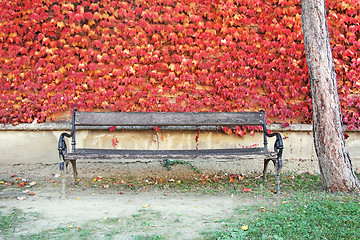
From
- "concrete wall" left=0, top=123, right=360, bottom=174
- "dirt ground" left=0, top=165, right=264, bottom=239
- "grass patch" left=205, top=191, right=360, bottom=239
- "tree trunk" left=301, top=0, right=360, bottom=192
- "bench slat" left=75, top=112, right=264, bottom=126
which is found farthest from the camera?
"concrete wall" left=0, top=123, right=360, bottom=174

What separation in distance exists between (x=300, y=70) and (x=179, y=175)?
7.95ft

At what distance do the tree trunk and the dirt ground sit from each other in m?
0.90

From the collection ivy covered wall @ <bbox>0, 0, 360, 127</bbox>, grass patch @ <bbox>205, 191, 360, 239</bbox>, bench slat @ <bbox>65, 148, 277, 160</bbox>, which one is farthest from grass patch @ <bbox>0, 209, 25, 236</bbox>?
ivy covered wall @ <bbox>0, 0, 360, 127</bbox>

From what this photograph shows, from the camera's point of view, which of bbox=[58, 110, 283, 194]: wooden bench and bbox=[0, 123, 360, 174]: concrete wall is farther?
bbox=[0, 123, 360, 174]: concrete wall

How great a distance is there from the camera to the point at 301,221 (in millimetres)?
2482

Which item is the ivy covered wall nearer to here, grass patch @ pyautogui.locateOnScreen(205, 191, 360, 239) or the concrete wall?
the concrete wall

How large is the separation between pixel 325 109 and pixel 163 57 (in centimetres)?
238

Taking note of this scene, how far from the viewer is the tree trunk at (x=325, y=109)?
3318mm

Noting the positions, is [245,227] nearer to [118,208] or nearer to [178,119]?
[118,208]

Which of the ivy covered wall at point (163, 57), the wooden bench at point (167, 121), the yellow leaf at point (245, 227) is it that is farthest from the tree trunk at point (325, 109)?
the yellow leaf at point (245, 227)

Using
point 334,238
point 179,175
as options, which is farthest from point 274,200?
point 179,175

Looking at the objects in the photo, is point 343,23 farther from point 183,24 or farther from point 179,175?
point 179,175

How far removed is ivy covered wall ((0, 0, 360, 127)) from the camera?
452cm

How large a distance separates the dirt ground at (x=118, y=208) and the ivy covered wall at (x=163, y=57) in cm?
139
